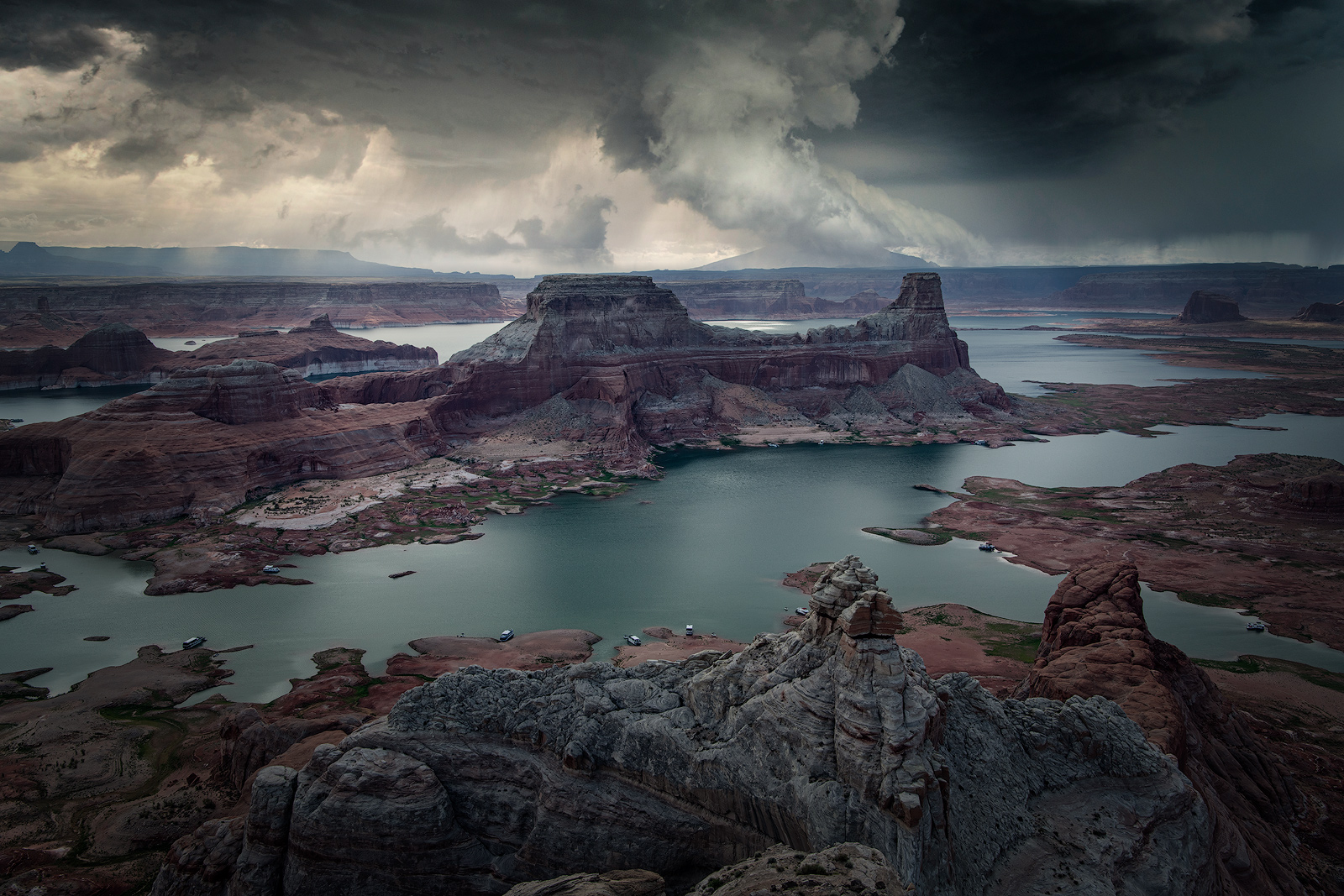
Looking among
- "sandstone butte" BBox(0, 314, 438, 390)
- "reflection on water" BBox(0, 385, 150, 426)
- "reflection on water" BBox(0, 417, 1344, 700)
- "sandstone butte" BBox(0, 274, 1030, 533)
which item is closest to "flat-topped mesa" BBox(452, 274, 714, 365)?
"sandstone butte" BBox(0, 274, 1030, 533)

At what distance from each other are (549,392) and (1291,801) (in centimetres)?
7466

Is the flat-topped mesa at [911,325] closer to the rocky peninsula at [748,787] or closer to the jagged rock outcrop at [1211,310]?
the rocky peninsula at [748,787]

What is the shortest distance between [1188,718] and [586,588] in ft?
101

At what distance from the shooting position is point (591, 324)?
3620 inches

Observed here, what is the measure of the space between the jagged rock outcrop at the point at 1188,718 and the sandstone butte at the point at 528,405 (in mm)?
50149

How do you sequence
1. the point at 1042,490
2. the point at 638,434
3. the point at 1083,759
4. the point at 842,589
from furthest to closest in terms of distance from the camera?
1. the point at 638,434
2. the point at 1042,490
3. the point at 1083,759
4. the point at 842,589

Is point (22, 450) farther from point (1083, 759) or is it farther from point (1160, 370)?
point (1160, 370)

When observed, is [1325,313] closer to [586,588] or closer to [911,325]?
[911,325]

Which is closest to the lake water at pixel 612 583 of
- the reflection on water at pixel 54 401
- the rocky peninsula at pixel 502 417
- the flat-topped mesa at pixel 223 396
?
the rocky peninsula at pixel 502 417

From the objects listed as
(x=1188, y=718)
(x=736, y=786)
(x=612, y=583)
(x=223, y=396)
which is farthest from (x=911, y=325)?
(x=736, y=786)

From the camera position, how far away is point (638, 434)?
3391 inches

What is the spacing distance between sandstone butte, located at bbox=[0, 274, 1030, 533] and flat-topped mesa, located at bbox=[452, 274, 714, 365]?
0.23 meters

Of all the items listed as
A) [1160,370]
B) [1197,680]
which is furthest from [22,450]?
[1160,370]

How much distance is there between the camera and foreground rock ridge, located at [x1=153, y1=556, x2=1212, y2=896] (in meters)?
14.5
